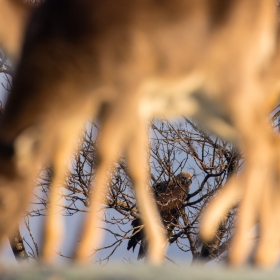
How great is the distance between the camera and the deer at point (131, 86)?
1.09m

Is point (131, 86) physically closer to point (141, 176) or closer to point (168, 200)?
point (141, 176)

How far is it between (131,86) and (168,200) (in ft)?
5.81

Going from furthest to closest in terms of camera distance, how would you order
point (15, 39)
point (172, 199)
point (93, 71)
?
point (172, 199), point (15, 39), point (93, 71)

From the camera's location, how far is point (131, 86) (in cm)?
110

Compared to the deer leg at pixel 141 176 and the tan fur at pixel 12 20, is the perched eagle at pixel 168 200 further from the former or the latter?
the tan fur at pixel 12 20

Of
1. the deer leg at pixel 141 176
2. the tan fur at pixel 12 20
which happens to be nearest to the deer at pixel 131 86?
the deer leg at pixel 141 176

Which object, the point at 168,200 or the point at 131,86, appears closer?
the point at 131,86

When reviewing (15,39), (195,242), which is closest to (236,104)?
(15,39)

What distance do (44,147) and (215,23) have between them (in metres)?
0.46

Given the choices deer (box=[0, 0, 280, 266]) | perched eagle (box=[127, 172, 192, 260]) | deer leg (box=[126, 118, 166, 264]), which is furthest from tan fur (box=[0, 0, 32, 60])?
Answer: perched eagle (box=[127, 172, 192, 260])

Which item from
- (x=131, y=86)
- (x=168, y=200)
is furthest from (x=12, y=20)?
(x=168, y=200)

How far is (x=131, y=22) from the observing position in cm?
110

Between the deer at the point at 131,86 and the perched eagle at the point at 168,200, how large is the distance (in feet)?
4.84

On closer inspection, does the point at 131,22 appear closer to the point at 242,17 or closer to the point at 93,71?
the point at 93,71
